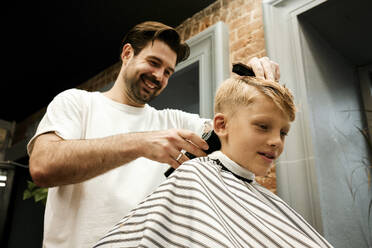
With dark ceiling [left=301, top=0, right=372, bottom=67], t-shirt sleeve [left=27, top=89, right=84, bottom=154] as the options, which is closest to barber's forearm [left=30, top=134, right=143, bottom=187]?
t-shirt sleeve [left=27, top=89, right=84, bottom=154]

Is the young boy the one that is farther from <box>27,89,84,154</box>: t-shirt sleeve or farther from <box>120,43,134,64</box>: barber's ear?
<box>120,43,134,64</box>: barber's ear

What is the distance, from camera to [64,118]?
1471mm

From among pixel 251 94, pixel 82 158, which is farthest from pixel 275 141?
pixel 82 158

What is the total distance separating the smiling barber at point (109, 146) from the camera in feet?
4.08

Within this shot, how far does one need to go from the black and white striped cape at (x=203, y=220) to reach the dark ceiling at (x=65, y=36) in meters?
2.33

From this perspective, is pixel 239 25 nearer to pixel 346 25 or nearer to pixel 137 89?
pixel 346 25

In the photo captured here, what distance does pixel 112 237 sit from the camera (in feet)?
3.24

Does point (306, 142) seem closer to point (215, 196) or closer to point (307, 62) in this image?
point (307, 62)

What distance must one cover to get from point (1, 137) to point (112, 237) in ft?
19.3

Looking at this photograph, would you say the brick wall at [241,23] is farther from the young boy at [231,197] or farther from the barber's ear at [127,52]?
the young boy at [231,197]

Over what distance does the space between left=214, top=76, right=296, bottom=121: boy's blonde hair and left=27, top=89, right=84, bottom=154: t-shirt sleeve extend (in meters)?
0.73

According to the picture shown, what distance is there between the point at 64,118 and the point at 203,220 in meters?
0.93

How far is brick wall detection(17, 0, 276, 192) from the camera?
2.35 m

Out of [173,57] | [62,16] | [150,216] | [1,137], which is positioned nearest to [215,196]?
[150,216]
